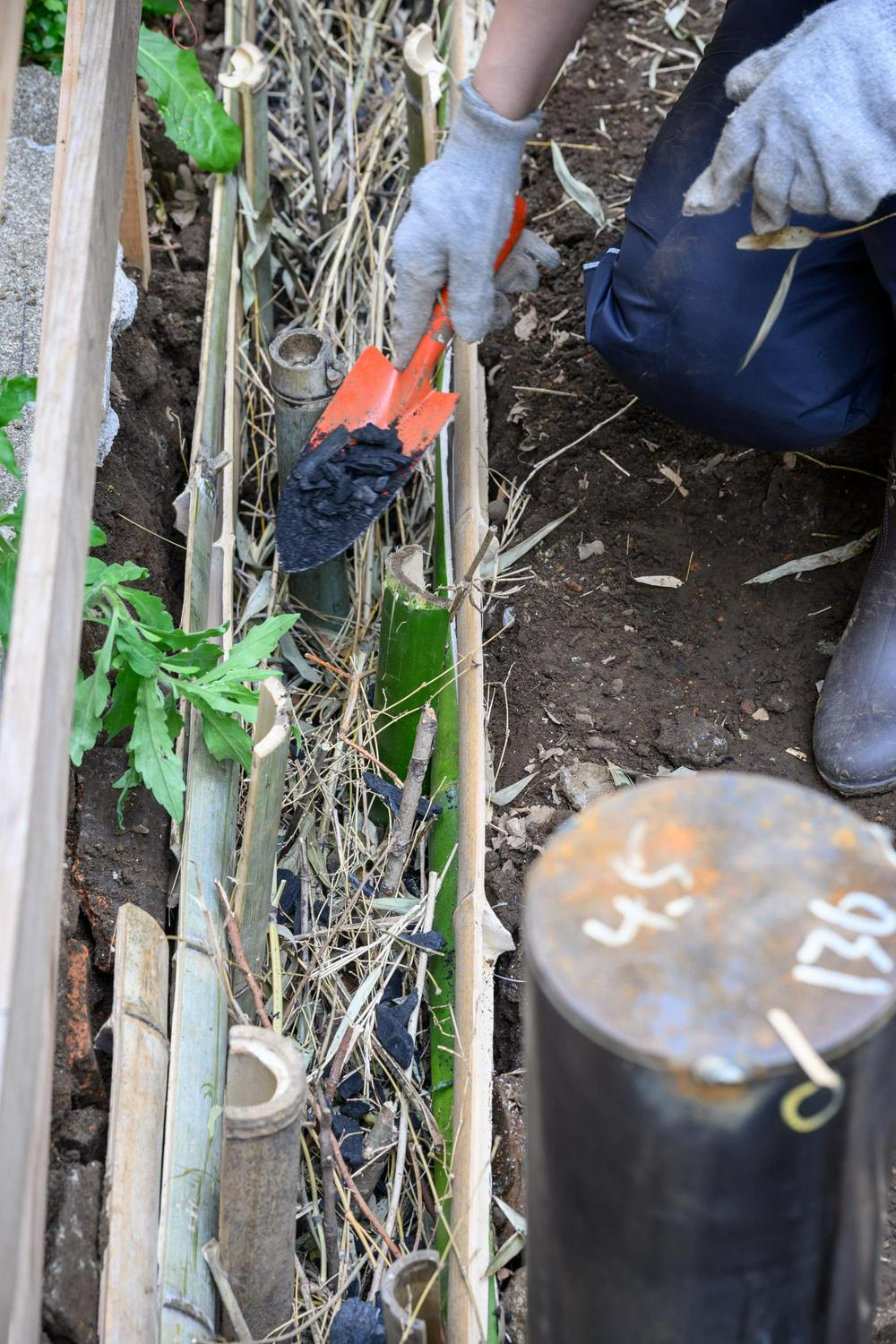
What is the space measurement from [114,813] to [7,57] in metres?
1.02

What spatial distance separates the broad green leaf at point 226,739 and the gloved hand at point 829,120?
94cm

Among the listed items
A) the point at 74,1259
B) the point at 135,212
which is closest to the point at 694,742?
the point at 74,1259

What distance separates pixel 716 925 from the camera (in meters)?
0.88

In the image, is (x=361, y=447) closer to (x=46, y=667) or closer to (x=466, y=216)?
(x=466, y=216)

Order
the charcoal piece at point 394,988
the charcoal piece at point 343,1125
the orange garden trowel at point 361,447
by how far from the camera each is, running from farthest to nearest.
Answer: the orange garden trowel at point 361,447
the charcoal piece at point 394,988
the charcoal piece at point 343,1125

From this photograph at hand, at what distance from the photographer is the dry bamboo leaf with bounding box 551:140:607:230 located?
2.92m

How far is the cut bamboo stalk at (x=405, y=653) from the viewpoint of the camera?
1.97 metres

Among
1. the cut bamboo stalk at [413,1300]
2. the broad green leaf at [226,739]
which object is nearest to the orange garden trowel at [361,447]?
Result: the broad green leaf at [226,739]

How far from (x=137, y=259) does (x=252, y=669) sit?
3.84 ft

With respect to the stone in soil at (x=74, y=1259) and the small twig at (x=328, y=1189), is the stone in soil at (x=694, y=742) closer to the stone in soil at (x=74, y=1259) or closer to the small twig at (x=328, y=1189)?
the small twig at (x=328, y=1189)

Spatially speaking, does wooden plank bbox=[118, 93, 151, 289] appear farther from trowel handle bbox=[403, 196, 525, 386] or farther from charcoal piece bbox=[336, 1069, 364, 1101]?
charcoal piece bbox=[336, 1069, 364, 1101]

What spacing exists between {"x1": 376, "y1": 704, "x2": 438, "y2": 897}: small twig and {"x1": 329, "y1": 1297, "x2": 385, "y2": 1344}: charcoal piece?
66cm

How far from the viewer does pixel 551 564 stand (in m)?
2.39

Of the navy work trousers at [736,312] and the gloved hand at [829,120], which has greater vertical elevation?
the gloved hand at [829,120]
